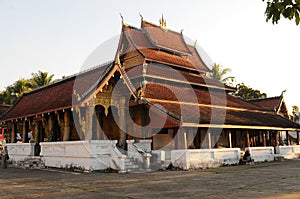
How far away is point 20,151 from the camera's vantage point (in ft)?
63.3

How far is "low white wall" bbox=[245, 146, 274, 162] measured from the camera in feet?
59.9

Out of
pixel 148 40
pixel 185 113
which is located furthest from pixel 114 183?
pixel 148 40

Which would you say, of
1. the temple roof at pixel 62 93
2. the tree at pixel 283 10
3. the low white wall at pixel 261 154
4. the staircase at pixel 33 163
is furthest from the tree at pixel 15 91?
the tree at pixel 283 10

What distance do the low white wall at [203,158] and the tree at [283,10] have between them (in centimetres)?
1097

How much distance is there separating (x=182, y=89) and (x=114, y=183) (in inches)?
485

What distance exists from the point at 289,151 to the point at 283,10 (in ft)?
70.1

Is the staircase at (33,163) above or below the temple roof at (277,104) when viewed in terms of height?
below

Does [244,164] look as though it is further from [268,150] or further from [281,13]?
[281,13]

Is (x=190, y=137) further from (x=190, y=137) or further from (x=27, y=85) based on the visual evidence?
(x=27, y=85)

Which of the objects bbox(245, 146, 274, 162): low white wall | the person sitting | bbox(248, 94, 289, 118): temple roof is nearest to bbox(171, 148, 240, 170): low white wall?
the person sitting

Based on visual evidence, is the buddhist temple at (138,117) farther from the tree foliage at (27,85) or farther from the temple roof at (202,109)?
the tree foliage at (27,85)

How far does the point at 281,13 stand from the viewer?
10.8 ft

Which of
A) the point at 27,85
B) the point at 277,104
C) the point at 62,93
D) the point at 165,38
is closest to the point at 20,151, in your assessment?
the point at 62,93

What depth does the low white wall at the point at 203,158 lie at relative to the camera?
1383cm
